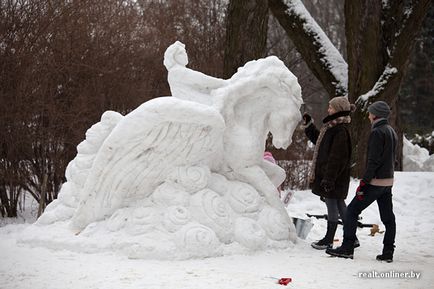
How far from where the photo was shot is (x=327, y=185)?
6.02m

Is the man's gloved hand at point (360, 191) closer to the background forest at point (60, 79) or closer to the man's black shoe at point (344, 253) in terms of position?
the man's black shoe at point (344, 253)

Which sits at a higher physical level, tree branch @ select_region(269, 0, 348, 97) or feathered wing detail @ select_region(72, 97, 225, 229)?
tree branch @ select_region(269, 0, 348, 97)

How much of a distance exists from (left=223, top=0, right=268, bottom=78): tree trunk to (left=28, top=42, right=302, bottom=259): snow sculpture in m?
4.46

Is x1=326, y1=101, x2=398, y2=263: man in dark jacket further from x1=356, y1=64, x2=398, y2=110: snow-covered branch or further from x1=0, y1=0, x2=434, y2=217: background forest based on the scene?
x1=356, y1=64, x2=398, y2=110: snow-covered branch

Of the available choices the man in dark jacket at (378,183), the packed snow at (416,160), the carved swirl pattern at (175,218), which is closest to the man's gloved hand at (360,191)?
the man in dark jacket at (378,183)

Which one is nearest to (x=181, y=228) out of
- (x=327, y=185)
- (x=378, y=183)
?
(x=327, y=185)

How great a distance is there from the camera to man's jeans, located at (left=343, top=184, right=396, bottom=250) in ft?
18.8

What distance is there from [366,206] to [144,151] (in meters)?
2.22

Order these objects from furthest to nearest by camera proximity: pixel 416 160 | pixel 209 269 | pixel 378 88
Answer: pixel 416 160 → pixel 378 88 → pixel 209 269

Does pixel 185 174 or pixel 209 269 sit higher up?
pixel 185 174

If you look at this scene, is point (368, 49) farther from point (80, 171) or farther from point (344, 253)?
point (80, 171)

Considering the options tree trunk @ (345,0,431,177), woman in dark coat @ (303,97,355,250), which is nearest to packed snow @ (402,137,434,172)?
tree trunk @ (345,0,431,177)

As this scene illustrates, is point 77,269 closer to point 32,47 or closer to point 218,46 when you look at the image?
point 32,47

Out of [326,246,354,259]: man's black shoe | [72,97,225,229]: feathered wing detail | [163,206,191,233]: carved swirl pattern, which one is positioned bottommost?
[326,246,354,259]: man's black shoe
